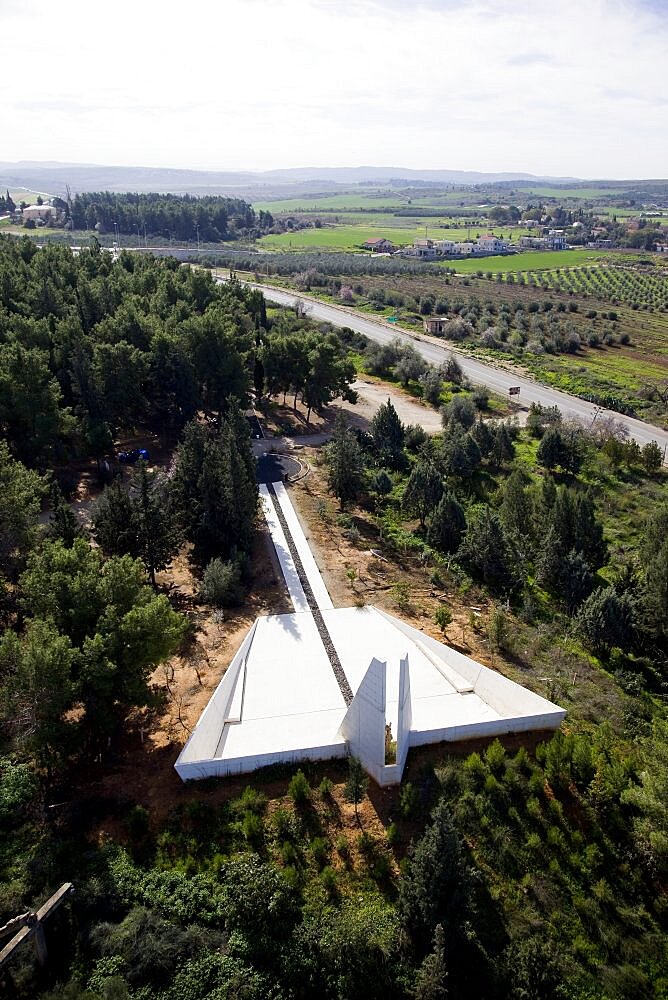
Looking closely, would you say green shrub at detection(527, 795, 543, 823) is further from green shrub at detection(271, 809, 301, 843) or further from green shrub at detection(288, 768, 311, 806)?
green shrub at detection(271, 809, 301, 843)

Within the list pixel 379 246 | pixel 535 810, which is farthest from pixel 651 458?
pixel 379 246

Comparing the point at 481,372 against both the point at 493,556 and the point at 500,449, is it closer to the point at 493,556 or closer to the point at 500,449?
the point at 500,449

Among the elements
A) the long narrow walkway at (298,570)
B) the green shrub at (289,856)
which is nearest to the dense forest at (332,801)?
the green shrub at (289,856)

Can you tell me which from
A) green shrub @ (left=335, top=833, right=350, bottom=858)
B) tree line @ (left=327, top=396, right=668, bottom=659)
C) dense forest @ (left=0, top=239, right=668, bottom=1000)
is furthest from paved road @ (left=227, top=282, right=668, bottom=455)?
green shrub @ (left=335, top=833, right=350, bottom=858)

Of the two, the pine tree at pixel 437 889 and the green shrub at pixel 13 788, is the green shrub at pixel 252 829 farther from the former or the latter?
the green shrub at pixel 13 788

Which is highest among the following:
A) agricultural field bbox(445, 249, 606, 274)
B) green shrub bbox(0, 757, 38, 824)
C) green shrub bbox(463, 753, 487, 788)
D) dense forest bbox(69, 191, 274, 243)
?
dense forest bbox(69, 191, 274, 243)
